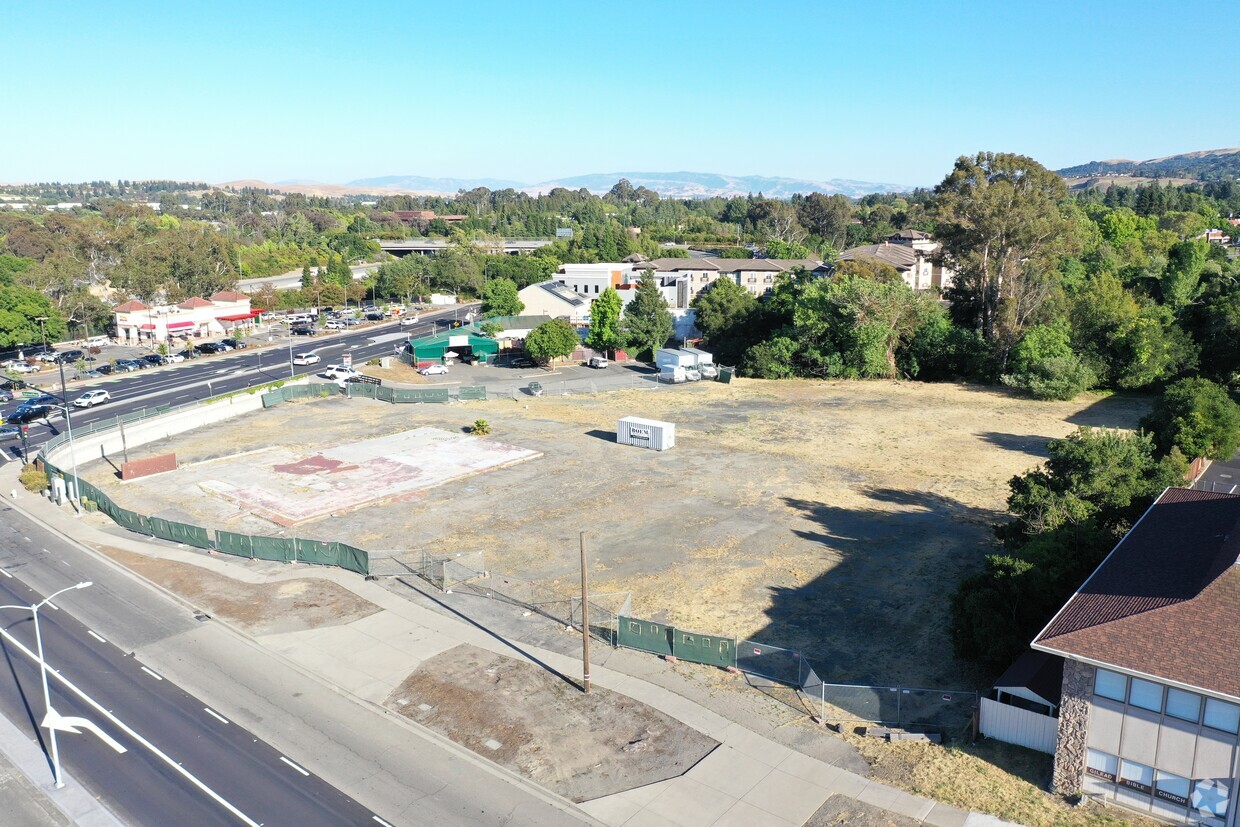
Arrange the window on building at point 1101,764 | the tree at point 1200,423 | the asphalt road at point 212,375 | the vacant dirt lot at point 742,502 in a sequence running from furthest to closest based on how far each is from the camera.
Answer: the asphalt road at point 212,375
the tree at point 1200,423
the vacant dirt lot at point 742,502
the window on building at point 1101,764

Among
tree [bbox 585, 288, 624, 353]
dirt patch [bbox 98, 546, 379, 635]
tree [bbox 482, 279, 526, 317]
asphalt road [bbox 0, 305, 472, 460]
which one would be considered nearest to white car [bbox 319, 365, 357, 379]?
asphalt road [bbox 0, 305, 472, 460]

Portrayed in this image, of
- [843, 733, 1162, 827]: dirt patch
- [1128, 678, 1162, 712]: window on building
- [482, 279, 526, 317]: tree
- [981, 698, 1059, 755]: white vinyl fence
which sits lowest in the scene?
[843, 733, 1162, 827]: dirt patch

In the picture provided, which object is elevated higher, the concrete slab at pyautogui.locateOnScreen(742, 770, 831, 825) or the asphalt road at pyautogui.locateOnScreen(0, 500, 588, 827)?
the concrete slab at pyautogui.locateOnScreen(742, 770, 831, 825)

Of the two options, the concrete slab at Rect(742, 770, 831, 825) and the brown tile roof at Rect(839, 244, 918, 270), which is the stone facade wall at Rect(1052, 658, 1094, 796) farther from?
the brown tile roof at Rect(839, 244, 918, 270)

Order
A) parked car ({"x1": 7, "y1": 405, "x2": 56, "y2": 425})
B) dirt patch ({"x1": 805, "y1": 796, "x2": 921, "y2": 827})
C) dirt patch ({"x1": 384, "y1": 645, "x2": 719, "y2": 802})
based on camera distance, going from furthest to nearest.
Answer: parked car ({"x1": 7, "y1": 405, "x2": 56, "y2": 425}) < dirt patch ({"x1": 384, "y1": 645, "x2": 719, "y2": 802}) < dirt patch ({"x1": 805, "y1": 796, "x2": 921, "y2": 827})

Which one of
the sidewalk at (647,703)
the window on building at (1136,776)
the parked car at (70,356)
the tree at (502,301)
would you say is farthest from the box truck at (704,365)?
the parked car at (70,356)

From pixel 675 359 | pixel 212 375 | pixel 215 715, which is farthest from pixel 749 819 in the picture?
pixel 212 375

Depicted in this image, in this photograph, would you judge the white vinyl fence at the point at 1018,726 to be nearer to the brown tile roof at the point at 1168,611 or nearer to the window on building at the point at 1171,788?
the window on building at the point at 1171,788

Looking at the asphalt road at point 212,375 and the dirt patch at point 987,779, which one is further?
the asphalt road at point 212,375
